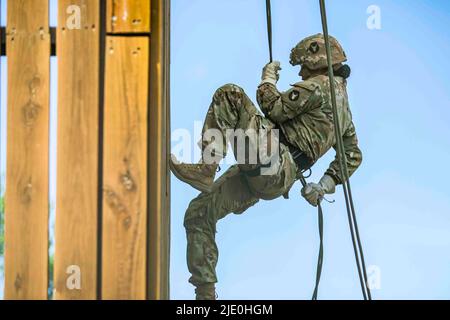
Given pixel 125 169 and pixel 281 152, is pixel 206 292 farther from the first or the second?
pixel 125 169

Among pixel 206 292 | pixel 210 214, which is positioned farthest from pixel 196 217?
pixel 206 292

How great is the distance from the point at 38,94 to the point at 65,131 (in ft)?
0.56

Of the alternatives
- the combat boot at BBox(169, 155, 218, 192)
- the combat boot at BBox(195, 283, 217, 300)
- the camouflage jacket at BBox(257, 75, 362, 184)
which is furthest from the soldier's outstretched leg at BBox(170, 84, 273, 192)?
the combat boot at BBox(195, 283, 217, 300)

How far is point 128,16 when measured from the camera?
391 centimetres

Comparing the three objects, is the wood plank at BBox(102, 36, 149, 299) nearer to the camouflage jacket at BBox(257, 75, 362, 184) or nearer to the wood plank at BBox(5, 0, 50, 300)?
the wood plank at BBox(5, 0, 50, 300)

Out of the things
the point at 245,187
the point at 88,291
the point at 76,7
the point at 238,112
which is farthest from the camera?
the point at 245,187

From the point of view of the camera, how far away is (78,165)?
3785mm

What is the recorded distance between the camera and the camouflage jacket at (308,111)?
25.5 ft

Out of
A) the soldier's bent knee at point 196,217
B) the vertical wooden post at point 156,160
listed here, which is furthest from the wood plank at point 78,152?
the soldier's bent knee at point 196,217

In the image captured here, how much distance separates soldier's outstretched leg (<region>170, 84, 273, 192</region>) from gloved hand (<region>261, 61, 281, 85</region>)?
0.22 m

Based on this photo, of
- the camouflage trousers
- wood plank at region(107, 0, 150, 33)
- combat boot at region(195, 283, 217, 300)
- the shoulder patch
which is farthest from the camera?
the shoulder patch

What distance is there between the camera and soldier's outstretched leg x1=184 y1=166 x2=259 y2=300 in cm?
789

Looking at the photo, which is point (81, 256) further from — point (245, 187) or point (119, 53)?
point (245, 187)
